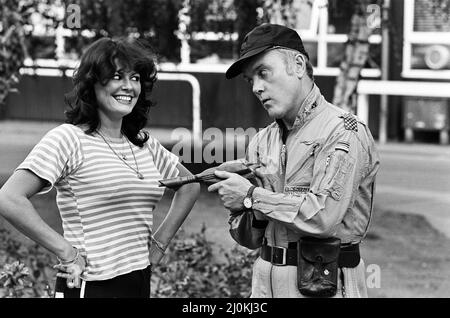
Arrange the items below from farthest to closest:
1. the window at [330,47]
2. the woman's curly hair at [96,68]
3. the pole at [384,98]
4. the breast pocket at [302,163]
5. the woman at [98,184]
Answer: the pole at [384,98], the window at [330,47], the woman's curly hair at [96,68], the woman at [98,184], the breast pocket at [302,163]

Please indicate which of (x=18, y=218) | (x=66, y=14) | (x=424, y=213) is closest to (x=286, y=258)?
(x=18, y=218)

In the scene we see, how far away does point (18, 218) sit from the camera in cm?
292

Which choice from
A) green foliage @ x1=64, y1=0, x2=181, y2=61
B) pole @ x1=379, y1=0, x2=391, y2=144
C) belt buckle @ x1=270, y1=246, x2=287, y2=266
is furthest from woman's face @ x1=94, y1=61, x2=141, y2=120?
pole @ x1=379, y1=0, x2=391, y2=144

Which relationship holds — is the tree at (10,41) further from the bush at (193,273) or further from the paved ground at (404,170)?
the paved ground at (404,170)

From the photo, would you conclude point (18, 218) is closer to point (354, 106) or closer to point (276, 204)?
point (276, 204)

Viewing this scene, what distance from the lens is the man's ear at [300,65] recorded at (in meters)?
2.85

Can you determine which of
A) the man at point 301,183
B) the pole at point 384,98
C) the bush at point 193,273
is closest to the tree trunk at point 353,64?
the bush at point 193,273

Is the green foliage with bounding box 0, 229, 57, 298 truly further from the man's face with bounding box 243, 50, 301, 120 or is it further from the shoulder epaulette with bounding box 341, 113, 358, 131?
the shoulder epaulette with bounding box 341, 113, 358, 131

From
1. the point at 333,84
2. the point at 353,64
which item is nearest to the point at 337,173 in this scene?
the point at 353,64

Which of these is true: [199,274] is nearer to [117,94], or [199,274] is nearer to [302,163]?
[117,94]

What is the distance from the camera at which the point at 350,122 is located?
2803 mm

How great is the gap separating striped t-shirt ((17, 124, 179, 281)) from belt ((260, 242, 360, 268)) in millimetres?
527

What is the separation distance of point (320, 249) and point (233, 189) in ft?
1.07

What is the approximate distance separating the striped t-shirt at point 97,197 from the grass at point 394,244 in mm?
2889
